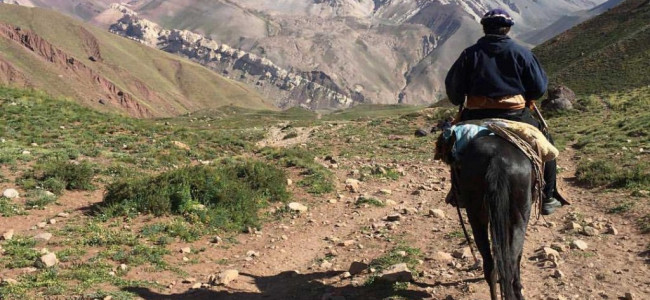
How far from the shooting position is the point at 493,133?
5094mm

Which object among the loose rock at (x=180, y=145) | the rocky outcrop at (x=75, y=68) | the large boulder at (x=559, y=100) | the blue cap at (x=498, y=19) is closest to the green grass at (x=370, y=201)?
the blue cap at (x=498, y=19)

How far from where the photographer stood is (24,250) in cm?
729

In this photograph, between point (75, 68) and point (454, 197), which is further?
point (75, 68)

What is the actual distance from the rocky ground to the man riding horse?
1.97 meters

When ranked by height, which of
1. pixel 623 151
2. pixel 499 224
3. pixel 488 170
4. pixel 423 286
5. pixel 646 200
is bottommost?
pixel 623 151

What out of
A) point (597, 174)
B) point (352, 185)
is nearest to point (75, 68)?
point (352, 185)

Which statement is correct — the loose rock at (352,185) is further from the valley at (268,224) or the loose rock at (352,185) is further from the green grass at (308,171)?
the green grass at (308,171)

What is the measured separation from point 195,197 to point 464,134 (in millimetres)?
7274

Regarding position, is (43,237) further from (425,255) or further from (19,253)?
(425,255)

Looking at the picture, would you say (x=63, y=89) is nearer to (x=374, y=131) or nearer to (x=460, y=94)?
(x=374, y=131)

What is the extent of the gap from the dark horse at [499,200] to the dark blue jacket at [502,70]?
846mm

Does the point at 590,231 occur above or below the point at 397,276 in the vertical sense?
below

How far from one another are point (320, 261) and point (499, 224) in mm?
4214

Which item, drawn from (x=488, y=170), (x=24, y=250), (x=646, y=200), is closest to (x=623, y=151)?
(x=646, y=200)
